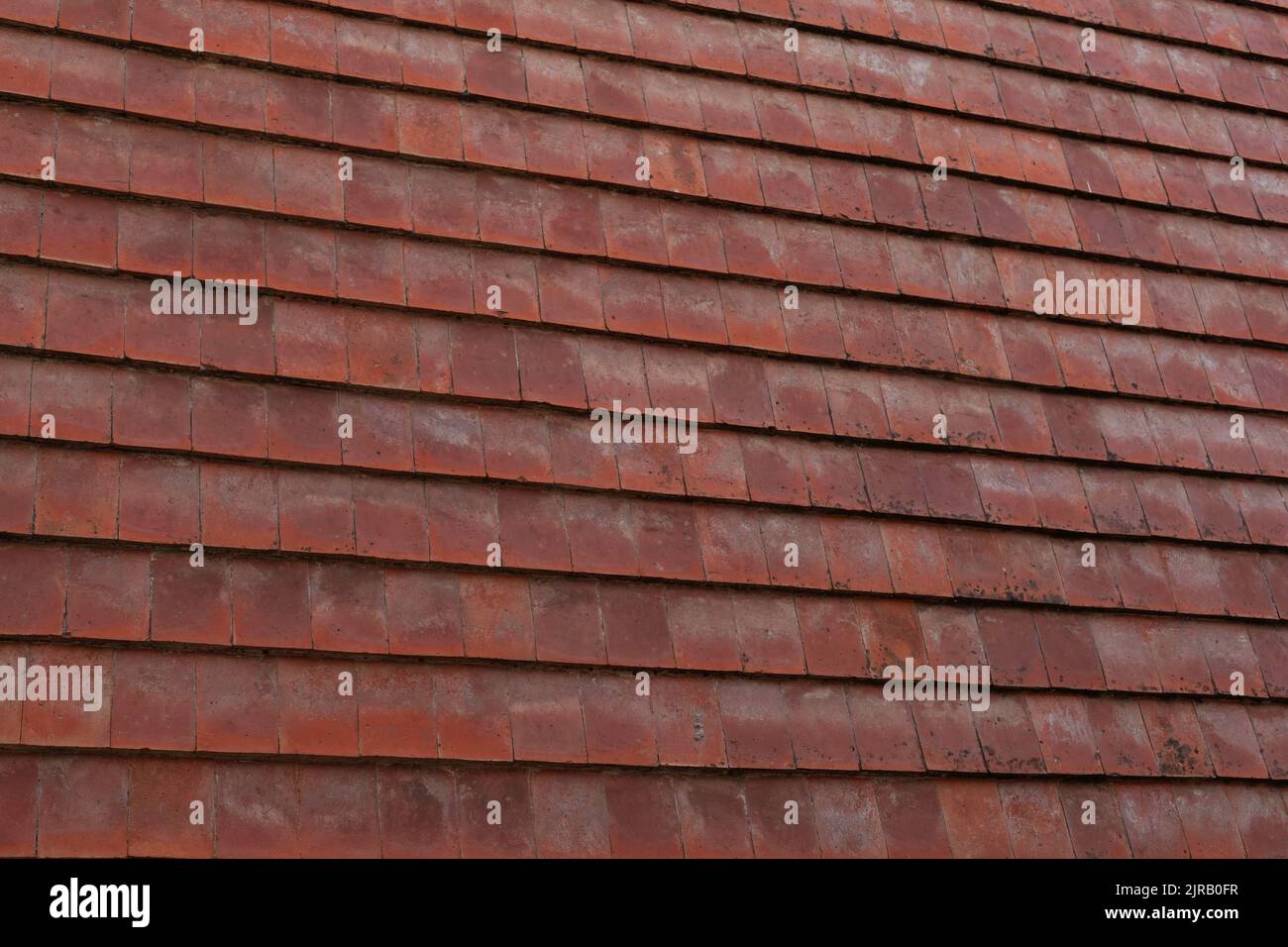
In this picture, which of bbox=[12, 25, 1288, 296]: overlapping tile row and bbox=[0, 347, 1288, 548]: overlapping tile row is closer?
bbox=[0, 347, 1288, 548]: overlapping tile row

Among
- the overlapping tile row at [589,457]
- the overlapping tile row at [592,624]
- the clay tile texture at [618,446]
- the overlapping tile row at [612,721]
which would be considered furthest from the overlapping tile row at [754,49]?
the overlapping tile row at [612,721]

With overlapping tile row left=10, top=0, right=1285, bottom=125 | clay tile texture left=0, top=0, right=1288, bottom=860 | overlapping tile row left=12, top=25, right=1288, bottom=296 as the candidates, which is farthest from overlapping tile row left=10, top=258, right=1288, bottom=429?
overlapping tile row left=10, top=0, right=1285, bottom=125

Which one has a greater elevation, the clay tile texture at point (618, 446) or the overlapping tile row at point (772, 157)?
the overlapping tile row at point (772, 157)

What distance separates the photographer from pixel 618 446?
16.7 feet

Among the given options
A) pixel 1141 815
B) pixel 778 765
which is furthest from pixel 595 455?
pixel 1141 815

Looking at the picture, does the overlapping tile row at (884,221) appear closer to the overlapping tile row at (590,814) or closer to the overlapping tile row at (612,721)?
the overlapping tile row at (612,721)

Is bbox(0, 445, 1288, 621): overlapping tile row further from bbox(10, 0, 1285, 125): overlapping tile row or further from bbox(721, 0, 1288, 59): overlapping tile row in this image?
bbox(721, 0, 1288, 59): overlapping tile row

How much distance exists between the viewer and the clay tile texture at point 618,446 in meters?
4.40

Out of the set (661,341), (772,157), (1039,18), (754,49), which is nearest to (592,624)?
(661,341)

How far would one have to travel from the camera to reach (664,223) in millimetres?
5492

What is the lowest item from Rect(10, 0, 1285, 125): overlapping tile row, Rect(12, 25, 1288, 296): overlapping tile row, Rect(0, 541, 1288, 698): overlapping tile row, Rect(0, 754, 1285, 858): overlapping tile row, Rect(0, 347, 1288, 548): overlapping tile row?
Rect(0, 754, 1285, 858): overlapping tile row

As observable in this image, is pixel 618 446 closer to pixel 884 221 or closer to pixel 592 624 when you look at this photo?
pixel 592 624

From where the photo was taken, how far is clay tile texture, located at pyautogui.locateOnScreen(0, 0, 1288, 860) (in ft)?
14.4
